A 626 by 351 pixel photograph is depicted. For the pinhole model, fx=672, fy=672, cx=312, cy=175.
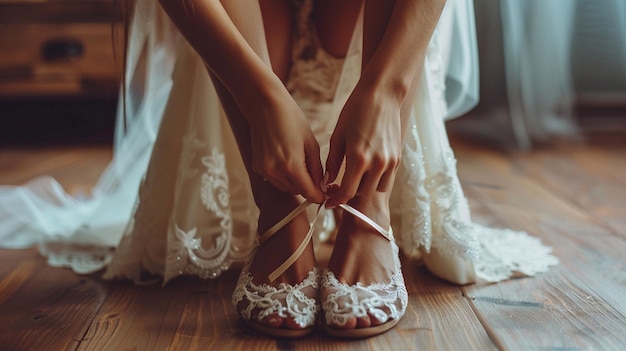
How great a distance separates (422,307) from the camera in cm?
78

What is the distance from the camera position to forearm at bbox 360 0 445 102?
2.33 feet

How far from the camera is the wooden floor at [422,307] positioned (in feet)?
2.27

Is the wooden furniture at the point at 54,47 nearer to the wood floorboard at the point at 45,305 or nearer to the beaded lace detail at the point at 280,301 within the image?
the wood floorboard at the point at 45,305

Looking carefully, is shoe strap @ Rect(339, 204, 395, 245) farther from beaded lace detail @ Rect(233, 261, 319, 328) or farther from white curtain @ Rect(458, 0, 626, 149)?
white curtain @ Rect(458, 0, 626, 149)

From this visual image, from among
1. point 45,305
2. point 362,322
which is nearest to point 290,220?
point 362,322

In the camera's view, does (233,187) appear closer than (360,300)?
No

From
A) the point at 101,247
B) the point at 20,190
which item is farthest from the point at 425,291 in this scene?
the point at 20,190

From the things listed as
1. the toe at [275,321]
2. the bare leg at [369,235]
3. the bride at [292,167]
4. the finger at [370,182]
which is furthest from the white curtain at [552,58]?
the toe at [275,321]

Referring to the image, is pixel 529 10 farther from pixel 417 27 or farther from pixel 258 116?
pixel 258 116

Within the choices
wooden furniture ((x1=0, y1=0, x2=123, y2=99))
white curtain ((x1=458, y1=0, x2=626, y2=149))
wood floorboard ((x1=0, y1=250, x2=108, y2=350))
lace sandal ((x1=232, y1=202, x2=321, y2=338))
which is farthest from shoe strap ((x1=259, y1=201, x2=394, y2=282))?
wooden furniture ((x1=0, y1=0, x2=123, y2=99))

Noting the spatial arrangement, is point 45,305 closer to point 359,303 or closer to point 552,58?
point 359,303

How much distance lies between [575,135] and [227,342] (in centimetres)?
131

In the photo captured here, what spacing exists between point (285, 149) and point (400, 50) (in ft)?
0.54

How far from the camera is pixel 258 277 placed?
74cm
